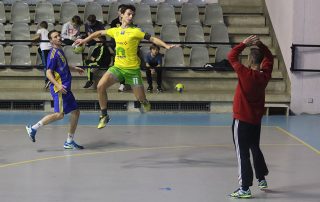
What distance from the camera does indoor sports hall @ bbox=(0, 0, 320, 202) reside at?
7746mm

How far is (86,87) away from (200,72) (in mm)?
3078

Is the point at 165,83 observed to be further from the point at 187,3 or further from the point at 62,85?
the point at 62,85

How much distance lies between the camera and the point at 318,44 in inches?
624

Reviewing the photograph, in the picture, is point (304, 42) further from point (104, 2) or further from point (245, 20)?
point (104, 2)

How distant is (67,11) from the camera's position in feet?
59.7

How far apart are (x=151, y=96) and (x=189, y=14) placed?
159 inches

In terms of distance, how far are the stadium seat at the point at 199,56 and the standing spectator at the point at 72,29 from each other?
3134 millimetres

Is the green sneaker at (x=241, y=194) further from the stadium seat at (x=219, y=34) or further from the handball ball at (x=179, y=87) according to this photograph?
the stadium seat at (x=219, y=34)

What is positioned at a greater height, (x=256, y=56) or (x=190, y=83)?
(x=256, y=56)

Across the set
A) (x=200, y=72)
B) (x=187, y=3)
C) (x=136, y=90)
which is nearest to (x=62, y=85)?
(x=136, y=90)

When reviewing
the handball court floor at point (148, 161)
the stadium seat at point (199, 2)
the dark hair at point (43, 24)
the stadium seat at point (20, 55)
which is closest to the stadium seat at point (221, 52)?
the stadium seat at point (199, 2)

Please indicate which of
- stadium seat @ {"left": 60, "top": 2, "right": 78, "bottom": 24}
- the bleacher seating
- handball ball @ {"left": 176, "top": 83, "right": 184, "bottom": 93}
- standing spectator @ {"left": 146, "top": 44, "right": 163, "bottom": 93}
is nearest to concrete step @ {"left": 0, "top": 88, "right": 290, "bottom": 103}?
the bleacher seating

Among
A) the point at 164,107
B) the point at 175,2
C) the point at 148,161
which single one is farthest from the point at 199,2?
the point at 148,161

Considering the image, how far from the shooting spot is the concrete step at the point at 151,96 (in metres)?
15.2
